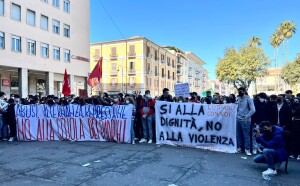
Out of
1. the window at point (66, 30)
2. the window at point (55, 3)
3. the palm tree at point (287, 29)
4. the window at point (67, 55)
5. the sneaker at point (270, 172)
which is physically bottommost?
the sneaker at point (270, 172)

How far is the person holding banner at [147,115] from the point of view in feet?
31.4

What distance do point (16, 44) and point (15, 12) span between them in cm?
295

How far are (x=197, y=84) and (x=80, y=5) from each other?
7055 cm

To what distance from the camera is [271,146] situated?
6035 millimetres

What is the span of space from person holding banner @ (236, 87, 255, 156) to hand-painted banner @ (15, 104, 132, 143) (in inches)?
144

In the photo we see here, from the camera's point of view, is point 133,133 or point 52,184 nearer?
point 52,184

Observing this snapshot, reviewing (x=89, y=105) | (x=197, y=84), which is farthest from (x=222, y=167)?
(x=197, y=84)

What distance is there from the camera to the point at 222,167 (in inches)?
253

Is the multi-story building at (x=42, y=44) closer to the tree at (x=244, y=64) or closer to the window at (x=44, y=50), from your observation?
the window at (x=44, y=50)

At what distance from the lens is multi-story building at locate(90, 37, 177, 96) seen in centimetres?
5588

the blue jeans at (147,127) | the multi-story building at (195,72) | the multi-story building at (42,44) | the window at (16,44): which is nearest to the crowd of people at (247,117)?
the blue jeans at (147,127)

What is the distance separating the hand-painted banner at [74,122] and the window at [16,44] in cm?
1686

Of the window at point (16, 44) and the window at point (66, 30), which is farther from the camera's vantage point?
the window at point (66, 30)

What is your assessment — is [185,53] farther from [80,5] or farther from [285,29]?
[80,5]
